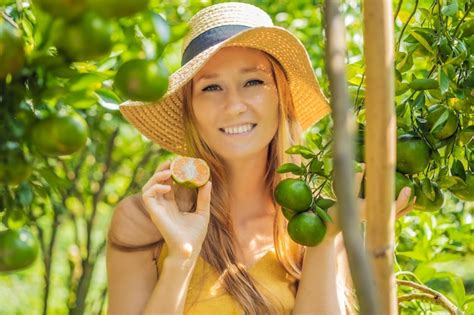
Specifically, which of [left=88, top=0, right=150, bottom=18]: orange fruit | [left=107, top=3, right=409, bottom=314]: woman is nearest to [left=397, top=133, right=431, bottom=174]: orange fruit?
[left=107, top=3, right=409, bottom=314]: woman

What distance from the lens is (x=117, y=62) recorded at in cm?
241

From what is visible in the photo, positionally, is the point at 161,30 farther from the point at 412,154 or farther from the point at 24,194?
the point at 412,154

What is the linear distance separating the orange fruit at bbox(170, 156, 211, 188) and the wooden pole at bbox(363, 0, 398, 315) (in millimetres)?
1092

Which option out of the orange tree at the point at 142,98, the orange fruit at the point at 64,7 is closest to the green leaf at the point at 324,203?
the orange tree at the point at 142,98

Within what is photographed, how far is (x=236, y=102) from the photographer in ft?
6.90

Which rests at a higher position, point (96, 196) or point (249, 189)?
point (249, 189)

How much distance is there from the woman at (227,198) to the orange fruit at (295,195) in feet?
1.79

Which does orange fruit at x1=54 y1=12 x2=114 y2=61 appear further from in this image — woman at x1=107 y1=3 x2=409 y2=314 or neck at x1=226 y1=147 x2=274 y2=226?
neck at x1=226 y1=147 x2=274 y2=226

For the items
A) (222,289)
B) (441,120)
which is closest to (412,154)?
(441,120)

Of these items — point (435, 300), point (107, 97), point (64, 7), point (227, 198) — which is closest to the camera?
point (64, 7)

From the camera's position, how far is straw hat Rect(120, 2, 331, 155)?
212cm

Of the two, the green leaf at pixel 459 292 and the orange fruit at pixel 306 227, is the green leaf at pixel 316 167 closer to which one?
the orange fruit at pixel 306 227

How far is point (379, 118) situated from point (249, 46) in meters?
1.34

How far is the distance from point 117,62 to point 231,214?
46 centimetres
